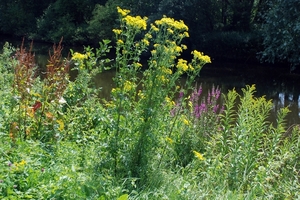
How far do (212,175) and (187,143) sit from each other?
0.92 m

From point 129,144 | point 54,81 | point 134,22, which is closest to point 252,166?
point 129,144

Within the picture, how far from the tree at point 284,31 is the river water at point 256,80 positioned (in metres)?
1.13

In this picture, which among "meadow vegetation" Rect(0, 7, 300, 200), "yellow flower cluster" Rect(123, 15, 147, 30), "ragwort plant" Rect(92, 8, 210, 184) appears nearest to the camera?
"meadow vegetation" Rect(0, 7, 300, 200)

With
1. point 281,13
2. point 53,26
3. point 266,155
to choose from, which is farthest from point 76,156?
point 53,26

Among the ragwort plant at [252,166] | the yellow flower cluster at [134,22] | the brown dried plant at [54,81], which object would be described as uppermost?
the yellow flower cluster at [134,22]

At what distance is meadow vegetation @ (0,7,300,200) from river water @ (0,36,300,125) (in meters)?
6.08

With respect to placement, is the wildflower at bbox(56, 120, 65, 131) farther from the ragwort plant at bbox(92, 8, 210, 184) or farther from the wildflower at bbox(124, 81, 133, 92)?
the wildflower at bbox(124, 81, 133, 92)

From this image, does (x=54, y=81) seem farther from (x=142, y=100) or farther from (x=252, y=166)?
(x=252, y=166)

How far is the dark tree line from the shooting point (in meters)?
15.1

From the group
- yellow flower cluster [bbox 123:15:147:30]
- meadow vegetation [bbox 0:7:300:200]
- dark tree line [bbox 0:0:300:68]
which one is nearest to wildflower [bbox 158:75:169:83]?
meadow vegetation [bbox 0:7:300:200]

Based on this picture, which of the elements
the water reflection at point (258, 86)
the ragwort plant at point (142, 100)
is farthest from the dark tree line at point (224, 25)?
the ragwort plant at point (142, 100)

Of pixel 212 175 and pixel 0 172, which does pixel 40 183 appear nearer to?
pixel 0 172

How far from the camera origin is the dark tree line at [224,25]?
1512 centimetres

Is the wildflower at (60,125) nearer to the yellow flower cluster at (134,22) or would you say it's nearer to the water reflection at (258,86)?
the yellow flower cluster at (134,22)
